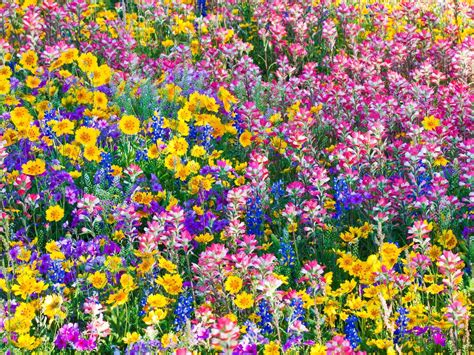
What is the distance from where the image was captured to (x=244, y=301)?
3.07m

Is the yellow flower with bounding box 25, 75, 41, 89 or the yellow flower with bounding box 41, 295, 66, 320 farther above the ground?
the yellow flower with bounding box 25, 75, 41, 89

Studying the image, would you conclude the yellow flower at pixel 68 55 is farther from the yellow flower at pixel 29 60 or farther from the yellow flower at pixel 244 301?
the yellow flower at pixel 244 301

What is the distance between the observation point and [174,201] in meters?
3.81

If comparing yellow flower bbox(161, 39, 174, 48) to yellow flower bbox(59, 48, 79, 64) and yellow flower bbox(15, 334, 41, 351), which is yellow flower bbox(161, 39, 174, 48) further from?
yellow flower bbox(15, 334, 41, 351)

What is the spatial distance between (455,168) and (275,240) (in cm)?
109

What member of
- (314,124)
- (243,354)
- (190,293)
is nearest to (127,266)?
(190,293)

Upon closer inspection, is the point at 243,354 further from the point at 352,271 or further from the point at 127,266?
the point at 127,266

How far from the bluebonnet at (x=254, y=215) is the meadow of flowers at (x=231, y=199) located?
0.01 m

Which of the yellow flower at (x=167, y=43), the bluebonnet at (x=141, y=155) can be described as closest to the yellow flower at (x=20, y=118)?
the bluebonnet at (x=141, y=155)

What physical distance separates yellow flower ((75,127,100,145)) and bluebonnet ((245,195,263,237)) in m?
0.99

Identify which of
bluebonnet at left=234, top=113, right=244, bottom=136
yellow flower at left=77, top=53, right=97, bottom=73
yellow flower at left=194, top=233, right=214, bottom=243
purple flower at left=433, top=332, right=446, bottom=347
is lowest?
yellow flower at left=194, top=233, right=214, bottom=243

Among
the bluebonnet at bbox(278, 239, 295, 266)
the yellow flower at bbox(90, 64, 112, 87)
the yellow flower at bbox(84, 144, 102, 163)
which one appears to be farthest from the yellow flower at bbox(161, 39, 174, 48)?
the bluebonnet at bbox(278, 239, 295, 266)

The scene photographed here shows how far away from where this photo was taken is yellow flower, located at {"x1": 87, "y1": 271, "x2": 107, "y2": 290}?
326 centimetres

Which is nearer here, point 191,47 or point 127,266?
point 127,266
